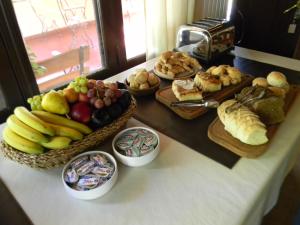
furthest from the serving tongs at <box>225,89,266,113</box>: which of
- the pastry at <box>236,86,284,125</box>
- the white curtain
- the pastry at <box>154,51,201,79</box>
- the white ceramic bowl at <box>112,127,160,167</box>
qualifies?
the white curtain

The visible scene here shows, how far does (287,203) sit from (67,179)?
1.18 meters

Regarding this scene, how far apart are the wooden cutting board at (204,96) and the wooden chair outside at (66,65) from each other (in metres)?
0.63

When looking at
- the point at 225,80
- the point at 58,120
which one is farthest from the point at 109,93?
the point at 225,80

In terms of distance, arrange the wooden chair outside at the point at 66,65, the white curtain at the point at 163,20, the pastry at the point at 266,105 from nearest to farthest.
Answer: the pastry at the point at 266,105
the wooden chair outside at the point at 66,65
the white curtain at the point at 163,20

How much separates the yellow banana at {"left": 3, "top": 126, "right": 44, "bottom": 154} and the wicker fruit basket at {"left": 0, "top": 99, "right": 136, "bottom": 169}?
12 mm

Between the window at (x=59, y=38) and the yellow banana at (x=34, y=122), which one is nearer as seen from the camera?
the yellow banana at (x=34, y=122)

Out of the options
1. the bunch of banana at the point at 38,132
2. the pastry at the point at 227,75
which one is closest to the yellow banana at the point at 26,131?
the bunch of banana at the point at 38,132

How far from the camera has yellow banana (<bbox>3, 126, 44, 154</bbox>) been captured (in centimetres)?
60

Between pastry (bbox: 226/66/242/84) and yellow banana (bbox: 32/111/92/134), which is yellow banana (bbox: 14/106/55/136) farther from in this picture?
pastry (bbox: 226/66/242/84)

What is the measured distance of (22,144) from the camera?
604 millimetres

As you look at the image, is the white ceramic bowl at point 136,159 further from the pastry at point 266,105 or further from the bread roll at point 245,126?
the pastry at point 266,105

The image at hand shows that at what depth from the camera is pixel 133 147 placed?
689mm

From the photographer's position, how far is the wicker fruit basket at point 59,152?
2.01 ft

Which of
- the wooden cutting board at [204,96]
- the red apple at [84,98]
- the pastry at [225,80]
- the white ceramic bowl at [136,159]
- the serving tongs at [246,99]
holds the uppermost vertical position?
the red apple at [84,98]
